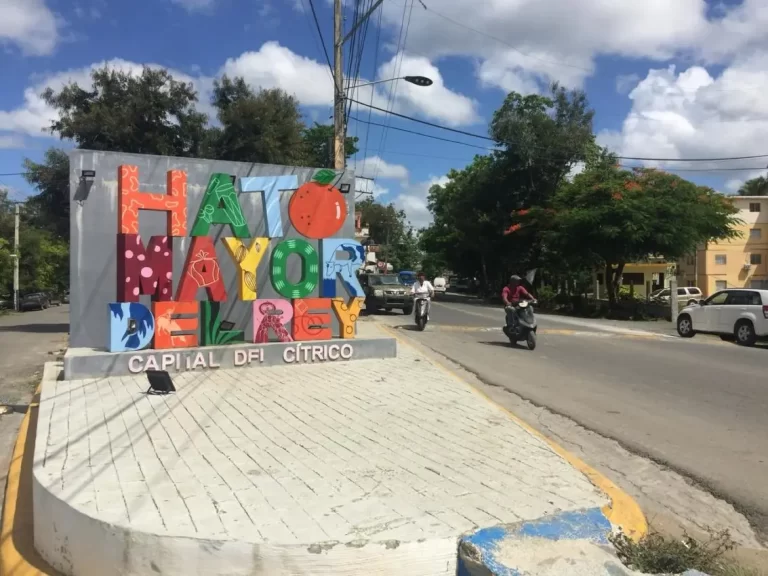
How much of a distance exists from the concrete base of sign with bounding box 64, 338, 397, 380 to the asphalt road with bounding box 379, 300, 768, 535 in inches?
85.5

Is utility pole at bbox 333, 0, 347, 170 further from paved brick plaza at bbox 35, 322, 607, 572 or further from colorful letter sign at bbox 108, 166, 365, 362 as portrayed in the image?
paved brick plaza at bbox 35, 322, 607, 572

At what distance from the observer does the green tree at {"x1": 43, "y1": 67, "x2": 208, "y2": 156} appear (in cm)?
2009

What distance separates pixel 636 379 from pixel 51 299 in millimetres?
59583

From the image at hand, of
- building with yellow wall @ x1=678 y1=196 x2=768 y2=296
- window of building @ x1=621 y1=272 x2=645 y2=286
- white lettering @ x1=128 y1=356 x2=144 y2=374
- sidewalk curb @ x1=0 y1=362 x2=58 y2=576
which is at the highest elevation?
building with yellow wall @ x1=678 y1=196 x2=768 y2=296

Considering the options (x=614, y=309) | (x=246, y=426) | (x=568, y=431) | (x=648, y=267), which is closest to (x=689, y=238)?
(x=614, y=309)

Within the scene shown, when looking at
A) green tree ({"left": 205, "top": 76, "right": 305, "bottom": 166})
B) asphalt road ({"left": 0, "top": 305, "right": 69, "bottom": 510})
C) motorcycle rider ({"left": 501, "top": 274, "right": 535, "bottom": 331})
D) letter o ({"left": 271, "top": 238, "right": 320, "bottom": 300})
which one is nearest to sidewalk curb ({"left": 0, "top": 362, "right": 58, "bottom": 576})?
asphalt road ({"left": 0, "top": 305, "right": 69, "bottom": 510})

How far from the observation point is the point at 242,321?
11516mm

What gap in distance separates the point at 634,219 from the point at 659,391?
19970 mm

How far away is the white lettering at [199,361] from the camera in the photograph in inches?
401

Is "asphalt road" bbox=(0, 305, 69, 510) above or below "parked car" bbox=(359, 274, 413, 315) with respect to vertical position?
below

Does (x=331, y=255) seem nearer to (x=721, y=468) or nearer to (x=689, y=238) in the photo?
(x=721, y=468)

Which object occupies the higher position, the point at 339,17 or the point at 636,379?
the point at 339,17

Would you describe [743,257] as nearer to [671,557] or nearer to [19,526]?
[671,557]

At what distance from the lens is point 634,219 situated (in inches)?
1107
